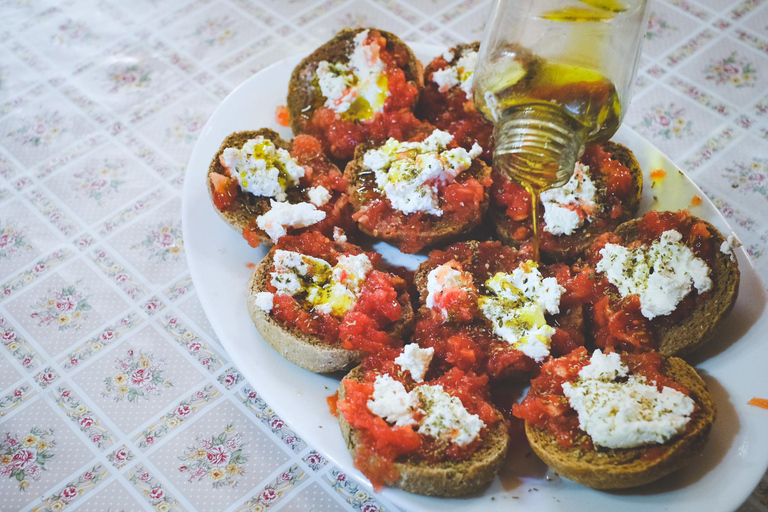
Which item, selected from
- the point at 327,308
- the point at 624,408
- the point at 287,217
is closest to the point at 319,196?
the point at 287,217

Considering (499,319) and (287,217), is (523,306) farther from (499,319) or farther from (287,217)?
(287,217)

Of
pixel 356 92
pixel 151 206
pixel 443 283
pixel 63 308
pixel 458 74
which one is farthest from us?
pixel 151 206

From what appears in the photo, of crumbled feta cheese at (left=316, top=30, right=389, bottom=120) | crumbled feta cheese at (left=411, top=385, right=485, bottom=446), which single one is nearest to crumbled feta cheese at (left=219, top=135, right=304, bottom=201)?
crumbled feta cheese at (left=316, top=30, right=389, bottom=120)

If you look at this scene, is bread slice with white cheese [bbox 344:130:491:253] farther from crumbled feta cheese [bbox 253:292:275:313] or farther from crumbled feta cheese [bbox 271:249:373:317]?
crumbled feta cheese [bbox 253:292:275:313]

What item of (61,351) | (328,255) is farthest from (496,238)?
(61,351)

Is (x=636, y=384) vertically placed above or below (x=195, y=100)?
above

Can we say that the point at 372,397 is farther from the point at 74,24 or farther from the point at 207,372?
the point at 74,24

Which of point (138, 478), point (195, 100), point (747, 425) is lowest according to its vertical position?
point (138, 478)
